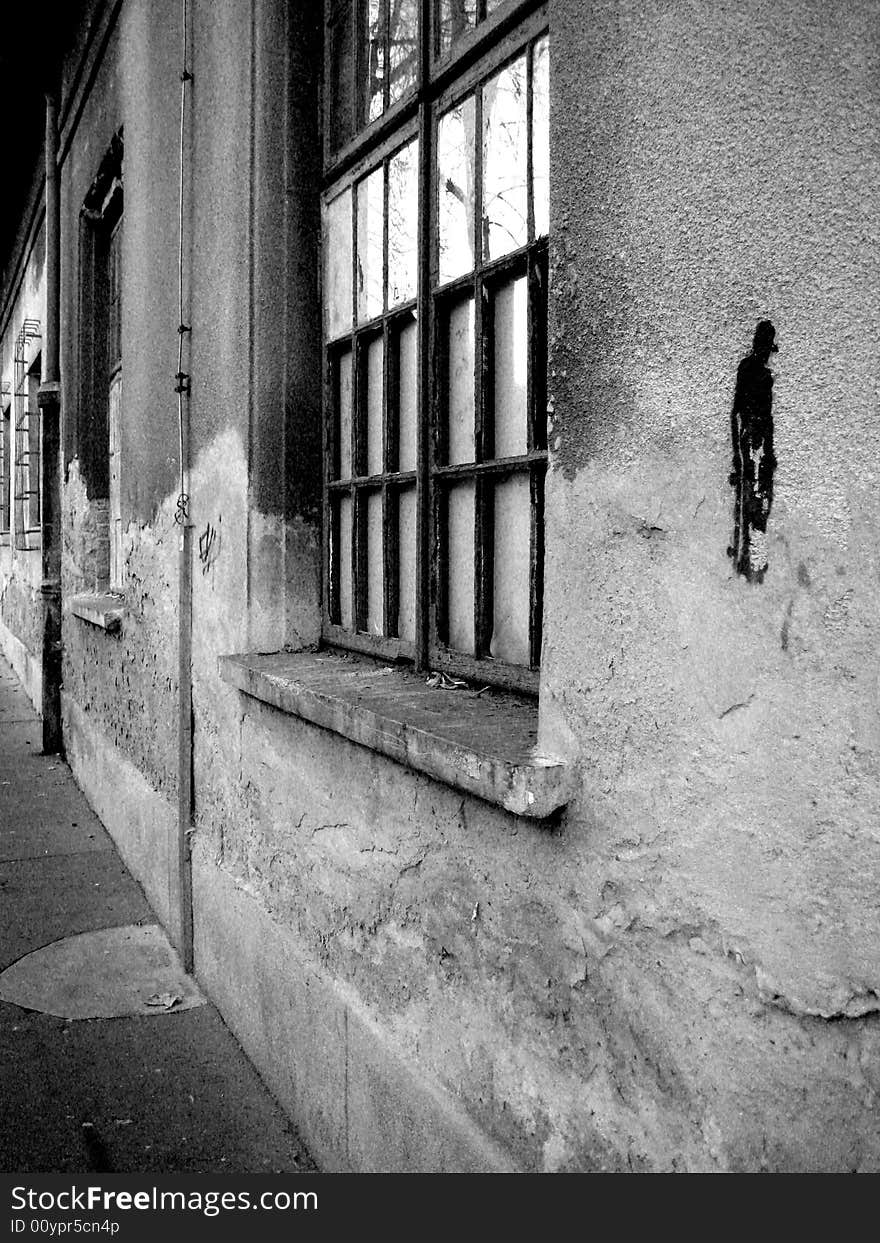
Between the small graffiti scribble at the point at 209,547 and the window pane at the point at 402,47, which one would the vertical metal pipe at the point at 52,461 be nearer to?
the small graffiti scribble at the point at 209,547

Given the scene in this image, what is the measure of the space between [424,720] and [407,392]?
1.11 meters

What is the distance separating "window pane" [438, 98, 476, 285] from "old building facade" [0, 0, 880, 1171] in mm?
15

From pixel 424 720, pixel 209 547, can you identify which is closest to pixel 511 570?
pixel 424 720

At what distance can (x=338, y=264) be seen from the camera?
325cm

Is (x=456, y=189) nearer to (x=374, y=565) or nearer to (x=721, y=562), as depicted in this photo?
(x=374, y=565)

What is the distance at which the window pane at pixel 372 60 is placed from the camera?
300 cm

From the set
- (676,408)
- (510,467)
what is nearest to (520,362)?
(510,467)

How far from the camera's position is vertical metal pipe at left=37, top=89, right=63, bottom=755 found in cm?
756

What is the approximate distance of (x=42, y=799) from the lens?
6.63 metres

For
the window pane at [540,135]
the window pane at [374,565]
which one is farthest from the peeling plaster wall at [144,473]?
the window pane at [540,135]

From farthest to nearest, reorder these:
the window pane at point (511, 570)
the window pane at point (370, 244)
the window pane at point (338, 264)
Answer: the window pane at point (338, 264) → the window pane at point (370, 244) → the window pane at point (511, 570)

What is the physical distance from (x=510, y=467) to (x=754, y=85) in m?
1.06

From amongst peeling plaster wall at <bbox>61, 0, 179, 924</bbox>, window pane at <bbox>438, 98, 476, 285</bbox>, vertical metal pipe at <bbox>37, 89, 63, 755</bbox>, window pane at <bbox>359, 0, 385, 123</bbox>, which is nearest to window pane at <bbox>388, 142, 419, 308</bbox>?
window pane at <bbox>438, 98, 476, 285</bbox>

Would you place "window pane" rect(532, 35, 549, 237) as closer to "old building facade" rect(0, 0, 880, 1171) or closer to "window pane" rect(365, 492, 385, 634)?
"old building facade" rect(0, 0, 880, 1171)
